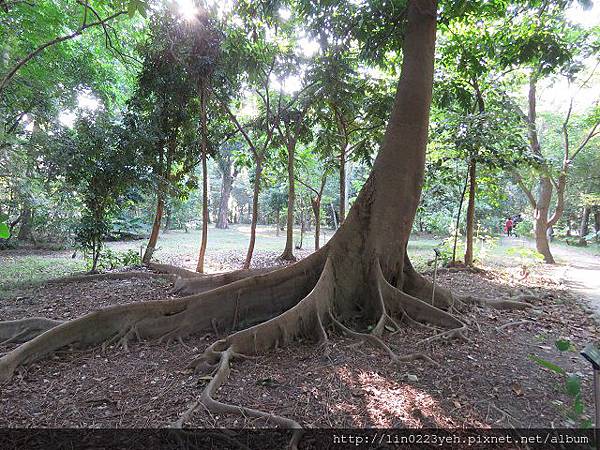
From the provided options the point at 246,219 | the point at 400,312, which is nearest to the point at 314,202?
the point at 400,312

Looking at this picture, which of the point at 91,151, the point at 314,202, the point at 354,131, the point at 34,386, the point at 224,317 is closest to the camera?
the point at 34,386

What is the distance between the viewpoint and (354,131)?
10.4 m

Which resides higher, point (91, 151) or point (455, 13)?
point (455, 13)

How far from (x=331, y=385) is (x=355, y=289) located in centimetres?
194

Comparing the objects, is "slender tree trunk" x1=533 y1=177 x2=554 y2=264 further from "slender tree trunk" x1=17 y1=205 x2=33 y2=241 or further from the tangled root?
"slender tree trunk" x1=17 y1=205 x2=33 y2=241

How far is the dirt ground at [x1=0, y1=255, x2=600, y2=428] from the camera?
273 centimetres

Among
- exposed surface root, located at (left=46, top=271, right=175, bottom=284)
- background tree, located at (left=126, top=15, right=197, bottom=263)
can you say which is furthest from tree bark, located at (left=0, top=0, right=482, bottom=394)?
background tree, located at (left=126, top=15, right=197, bottom=263)

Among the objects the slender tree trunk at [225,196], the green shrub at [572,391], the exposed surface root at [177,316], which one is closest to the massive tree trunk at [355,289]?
the exposed surface root at [177,316]

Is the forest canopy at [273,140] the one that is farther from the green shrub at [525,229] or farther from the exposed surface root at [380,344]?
the green shrub at [525,229]

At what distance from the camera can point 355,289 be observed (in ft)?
16.4

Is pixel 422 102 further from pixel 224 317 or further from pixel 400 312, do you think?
pixel 224 317

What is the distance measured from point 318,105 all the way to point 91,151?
18.8 ft

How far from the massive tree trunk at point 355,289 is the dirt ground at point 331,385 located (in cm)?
23

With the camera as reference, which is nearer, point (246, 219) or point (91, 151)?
point (91, 151)
